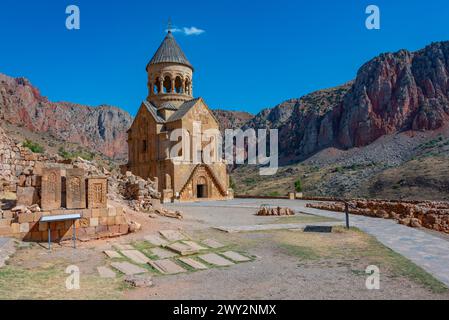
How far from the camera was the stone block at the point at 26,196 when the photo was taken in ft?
29.7

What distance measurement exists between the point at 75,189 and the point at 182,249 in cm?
352

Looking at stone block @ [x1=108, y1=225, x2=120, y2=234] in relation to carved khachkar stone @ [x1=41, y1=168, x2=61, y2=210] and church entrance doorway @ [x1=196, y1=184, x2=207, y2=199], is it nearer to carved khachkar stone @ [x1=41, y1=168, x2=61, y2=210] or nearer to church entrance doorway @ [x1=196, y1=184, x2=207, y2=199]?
→ carved khachkar stone @ [x1=41, y1=168, x2=61, y2=210]

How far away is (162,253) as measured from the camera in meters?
7.64

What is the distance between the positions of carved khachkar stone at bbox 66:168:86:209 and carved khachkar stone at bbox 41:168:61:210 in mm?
224

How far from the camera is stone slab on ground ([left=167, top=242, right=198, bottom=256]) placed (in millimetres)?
7488

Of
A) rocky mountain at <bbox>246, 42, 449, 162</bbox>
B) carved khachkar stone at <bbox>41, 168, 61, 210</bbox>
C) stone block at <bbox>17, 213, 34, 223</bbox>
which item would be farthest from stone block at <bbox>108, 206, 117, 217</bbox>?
rocky mountain at <bbox>246, 42, 449, 162</bbox>

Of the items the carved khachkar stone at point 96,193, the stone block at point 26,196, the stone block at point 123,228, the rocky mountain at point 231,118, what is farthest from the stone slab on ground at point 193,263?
the rocky mountain at point 231,118

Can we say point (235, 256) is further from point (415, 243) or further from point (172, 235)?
point (415, 243)

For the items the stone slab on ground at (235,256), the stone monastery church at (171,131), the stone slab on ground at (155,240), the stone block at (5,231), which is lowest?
the stone slab on ground at (235,256)

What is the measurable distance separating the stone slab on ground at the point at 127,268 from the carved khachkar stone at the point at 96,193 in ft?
10.2

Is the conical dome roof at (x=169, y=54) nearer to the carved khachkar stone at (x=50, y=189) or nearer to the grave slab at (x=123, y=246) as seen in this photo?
the carved khachkar stone at (x=50, y=189)

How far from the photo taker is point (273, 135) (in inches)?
3696

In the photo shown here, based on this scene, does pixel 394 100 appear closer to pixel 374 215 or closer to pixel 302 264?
pixel 374 215
